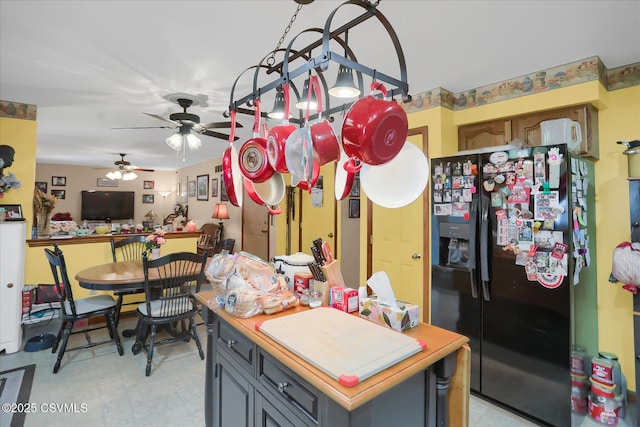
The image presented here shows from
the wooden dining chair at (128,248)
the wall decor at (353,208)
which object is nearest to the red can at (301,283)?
the wooden dining chair at (128,248)

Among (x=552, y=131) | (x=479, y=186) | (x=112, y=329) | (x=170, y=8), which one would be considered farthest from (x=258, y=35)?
(x=112, y=329)

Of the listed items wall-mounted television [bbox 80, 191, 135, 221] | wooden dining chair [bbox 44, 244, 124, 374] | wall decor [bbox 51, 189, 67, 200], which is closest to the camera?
wooden dining chair [bbox 44, 244, 124, 374]

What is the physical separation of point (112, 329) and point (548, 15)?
4.16 meters

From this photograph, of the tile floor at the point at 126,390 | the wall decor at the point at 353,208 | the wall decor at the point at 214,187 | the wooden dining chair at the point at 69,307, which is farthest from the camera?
the wall decor at the point at 214,187

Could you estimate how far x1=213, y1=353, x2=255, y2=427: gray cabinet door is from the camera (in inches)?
53.9

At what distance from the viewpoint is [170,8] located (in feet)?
6.05

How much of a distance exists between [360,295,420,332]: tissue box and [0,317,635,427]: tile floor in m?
1.40

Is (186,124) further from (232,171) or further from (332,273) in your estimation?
(332,273)

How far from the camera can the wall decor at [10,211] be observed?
3.16m

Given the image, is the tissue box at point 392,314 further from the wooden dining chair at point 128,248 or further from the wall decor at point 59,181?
the wall decor at point 59,181

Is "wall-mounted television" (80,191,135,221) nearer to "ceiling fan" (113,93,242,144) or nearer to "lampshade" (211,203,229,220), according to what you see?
"lampshade" (211,203,229,220)

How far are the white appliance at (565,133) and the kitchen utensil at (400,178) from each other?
5.78ft

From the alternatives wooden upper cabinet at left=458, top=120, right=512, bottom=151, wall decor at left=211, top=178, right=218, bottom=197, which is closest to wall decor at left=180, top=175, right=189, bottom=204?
wall decor at left=211, top=178, right=218, bottom=197

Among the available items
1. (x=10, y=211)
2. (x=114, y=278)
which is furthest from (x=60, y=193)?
(x=114, y=278)
